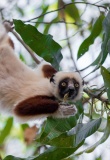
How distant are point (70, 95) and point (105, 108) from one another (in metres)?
0.58

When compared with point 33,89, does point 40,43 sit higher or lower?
higher

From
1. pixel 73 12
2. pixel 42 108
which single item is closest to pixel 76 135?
pixel 42 108

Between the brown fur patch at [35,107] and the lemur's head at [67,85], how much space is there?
0.60ft

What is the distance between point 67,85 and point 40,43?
0.43 metres

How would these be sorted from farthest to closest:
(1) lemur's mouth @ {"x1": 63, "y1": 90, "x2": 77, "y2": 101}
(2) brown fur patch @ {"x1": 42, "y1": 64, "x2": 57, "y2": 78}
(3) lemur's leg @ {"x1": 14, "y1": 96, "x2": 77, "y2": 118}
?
1. (2) brown fur patch @ {"x1": 42, "y1": 64, "x2": 57, "y2": 78}
2. (1) lemur's mouth @ {"x1": 63, "y1": 90, "x2": 77, "y2": 101}
3. (3) lemur's leg @ {"x1": 14, "y1": 96, "x2": 77, "y2": 118}

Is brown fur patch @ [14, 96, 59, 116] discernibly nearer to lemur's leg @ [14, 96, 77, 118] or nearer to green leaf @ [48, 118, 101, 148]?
lemur's leg @ [14, 96, 77, 118]

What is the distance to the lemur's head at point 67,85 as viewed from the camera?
11.5 ft

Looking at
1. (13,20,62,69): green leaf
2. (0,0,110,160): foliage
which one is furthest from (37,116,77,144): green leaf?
(13,20,62,69): green leaf

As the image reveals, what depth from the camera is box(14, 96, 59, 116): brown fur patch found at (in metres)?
3.31

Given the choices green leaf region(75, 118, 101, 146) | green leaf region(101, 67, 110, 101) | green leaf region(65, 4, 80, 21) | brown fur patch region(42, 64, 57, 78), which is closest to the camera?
green leaf region(101, 67, 110, 101)

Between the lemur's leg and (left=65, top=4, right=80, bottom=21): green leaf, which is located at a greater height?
(left=65, top=4, right=80, bottom=21): green leaf

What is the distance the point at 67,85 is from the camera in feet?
11.8

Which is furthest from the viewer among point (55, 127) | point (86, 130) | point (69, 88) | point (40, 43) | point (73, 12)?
point (73, 12)

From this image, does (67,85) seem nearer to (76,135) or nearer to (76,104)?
(76,104)
